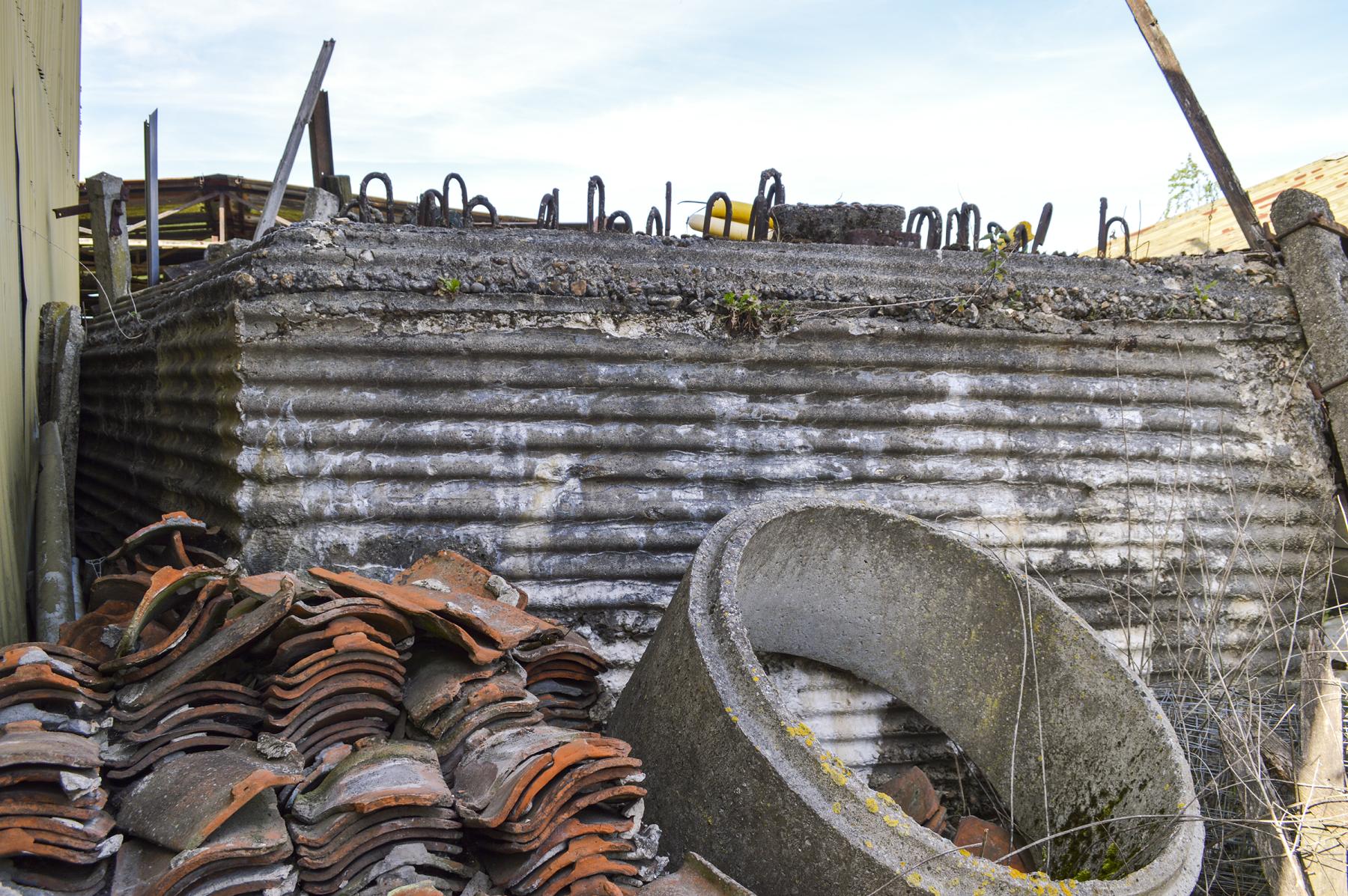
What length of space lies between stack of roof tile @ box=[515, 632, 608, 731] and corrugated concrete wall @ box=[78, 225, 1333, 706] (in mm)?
631

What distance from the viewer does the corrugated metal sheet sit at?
22.5 feet

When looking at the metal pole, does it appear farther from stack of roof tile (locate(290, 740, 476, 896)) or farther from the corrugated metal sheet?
the corrugated metal sheet

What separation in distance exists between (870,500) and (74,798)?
320cm

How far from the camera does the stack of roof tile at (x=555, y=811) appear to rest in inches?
93.4

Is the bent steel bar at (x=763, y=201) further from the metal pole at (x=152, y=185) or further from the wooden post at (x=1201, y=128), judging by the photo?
the metal pole at (x=152, y=185)

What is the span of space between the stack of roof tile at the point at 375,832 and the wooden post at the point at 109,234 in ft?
19.8

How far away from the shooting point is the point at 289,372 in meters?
3.73

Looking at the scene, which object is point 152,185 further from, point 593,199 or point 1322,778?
point 1322,778

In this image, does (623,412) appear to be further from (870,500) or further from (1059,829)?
(1059,829)

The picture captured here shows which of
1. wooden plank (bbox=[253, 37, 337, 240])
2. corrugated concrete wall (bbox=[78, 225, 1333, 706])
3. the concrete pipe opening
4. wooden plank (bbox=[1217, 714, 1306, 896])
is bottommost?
wooden plank (bbox=[1217, 714, 1306, 896])

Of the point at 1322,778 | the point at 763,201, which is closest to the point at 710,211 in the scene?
the point at 763,201

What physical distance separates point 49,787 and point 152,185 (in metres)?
6.25

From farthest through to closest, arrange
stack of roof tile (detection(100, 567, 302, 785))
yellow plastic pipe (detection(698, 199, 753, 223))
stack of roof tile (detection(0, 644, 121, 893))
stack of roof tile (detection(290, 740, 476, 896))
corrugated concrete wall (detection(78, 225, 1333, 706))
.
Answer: yellow plastic pipe (detection(698, 199, 753, 223)), corrugated concrete wall (detection(78, 225, 1333, 706)), stack of roof tile (detection(100, 567, 302, 785)), stack of roof tile (detection(290, 740, 476, 896)), stack of roof tile (detection(0, 644, 121, 893))

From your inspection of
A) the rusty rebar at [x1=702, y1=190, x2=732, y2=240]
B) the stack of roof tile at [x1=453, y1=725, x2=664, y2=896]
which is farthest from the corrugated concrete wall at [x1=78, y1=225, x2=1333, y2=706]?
the stack of roof tile at [x1=453, y1=725, x2=664, y2=896]
